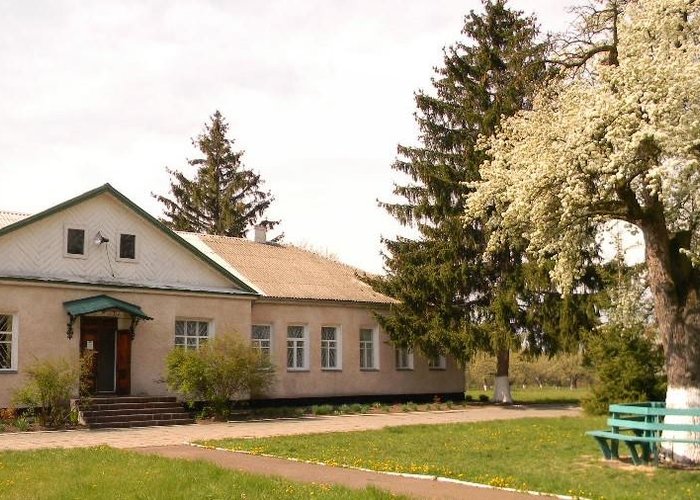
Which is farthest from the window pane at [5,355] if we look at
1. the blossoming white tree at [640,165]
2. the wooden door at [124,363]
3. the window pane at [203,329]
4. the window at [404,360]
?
the blossoming white tree at [640,165]

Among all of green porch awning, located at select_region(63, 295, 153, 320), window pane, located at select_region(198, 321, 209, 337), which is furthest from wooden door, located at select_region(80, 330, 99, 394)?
window pane, located at select_region(198, 321, 209, 337)

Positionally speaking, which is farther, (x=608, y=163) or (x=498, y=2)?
(x=498, y=2)

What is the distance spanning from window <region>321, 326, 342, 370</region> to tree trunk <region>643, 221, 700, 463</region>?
1684 cm

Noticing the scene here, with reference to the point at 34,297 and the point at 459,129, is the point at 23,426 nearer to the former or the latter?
the point at 34,297

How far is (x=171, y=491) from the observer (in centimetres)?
1027

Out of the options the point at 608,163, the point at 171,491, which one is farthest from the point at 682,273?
the point at 171,491

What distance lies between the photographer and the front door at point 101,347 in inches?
928

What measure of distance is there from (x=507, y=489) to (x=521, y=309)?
1813 centimetres

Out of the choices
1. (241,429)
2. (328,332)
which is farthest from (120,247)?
(328,332)

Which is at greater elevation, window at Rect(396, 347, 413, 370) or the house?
the house

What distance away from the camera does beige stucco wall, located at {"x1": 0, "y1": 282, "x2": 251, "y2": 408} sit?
2200cm

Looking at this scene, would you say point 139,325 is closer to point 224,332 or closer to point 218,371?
point 224,332

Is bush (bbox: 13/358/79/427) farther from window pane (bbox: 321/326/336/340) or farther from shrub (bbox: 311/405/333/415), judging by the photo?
window pane (bbox: 321/326/336/340)

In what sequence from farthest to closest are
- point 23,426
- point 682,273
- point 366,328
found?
point 366,328 → point 23,426 → point 682,273
